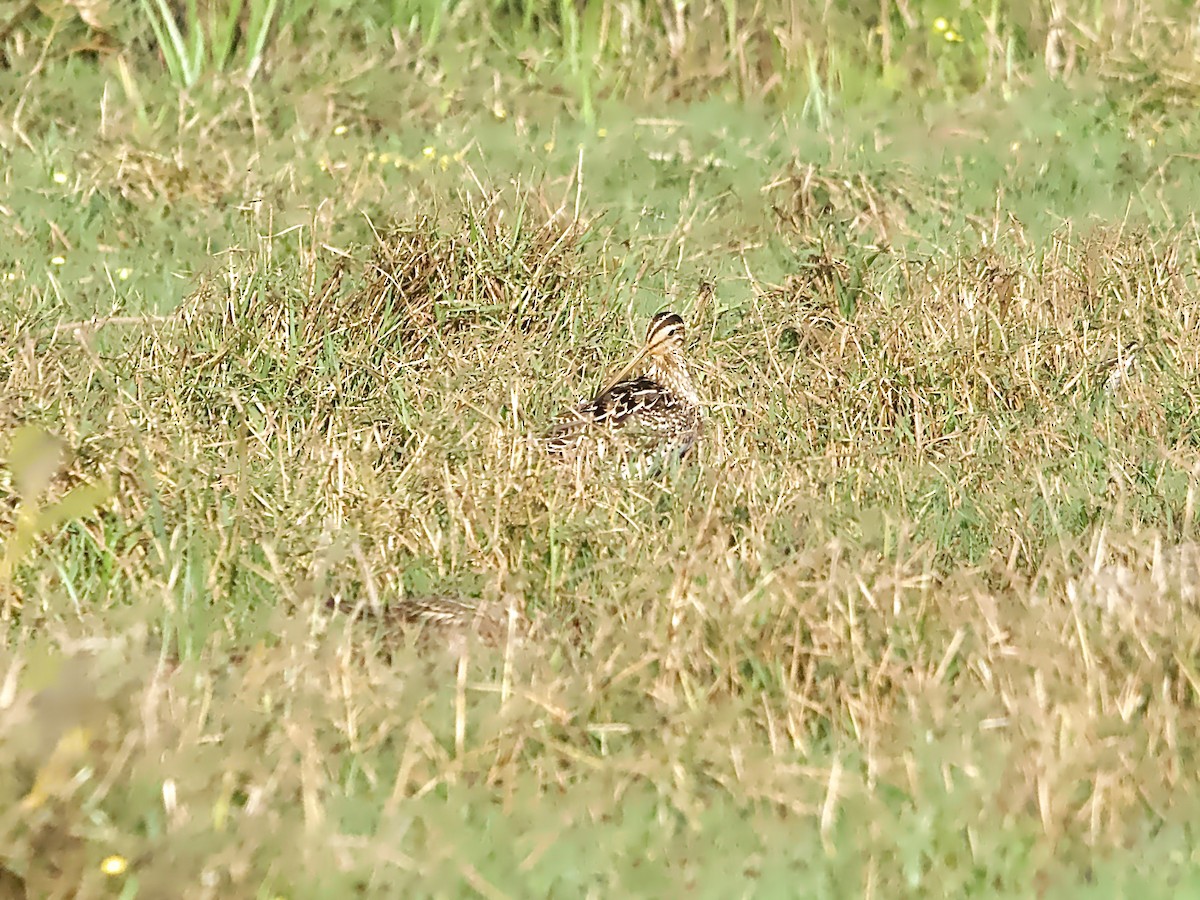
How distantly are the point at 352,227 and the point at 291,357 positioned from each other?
1404mm

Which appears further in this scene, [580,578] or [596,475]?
[596,475]

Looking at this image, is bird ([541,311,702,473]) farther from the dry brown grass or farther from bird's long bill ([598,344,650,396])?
the dry brown grass

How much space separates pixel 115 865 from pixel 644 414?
318cm

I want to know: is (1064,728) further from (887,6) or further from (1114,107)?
(887,6)

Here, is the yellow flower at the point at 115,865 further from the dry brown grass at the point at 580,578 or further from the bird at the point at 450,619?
the bird at the point at 450,619

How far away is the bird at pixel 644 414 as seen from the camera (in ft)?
20.0

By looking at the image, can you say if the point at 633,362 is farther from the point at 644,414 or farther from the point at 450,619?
the point at 450,619

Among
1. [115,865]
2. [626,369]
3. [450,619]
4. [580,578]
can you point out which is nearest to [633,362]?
[626,369]

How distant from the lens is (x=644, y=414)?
641 centimetres

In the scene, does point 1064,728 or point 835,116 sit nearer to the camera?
point 1064,728

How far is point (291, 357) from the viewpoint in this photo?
21.8 ft

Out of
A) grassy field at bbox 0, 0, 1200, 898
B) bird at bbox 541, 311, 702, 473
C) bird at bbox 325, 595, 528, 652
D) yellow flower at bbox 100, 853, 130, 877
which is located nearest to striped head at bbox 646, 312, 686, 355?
bird at bbox 541, 311, 702, 473

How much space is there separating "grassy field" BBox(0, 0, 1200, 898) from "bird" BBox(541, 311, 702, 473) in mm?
155

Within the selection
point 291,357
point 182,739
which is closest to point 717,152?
point 291,357
